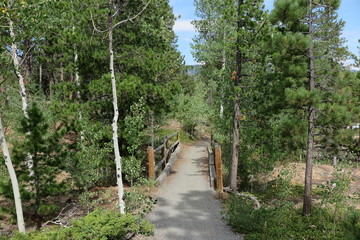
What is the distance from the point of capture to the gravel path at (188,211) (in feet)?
24.1

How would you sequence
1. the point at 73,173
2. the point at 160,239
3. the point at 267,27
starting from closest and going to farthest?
the point at 160,239
the point at 73,173
the point at 267,27

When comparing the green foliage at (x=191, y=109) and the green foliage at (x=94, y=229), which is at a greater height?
the green foliage at (x=191, y=109)

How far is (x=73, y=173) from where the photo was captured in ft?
28.9

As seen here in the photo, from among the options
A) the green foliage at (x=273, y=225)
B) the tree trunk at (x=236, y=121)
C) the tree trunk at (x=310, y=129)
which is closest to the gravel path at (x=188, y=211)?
the green foliage at (x=273, y=225)

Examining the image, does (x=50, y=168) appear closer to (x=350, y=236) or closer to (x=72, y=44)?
(x=72, y=44)

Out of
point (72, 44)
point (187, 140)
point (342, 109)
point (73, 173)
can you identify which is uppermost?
point (72, 44)

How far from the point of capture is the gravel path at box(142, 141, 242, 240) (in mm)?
7359

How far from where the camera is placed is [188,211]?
898 centimetres

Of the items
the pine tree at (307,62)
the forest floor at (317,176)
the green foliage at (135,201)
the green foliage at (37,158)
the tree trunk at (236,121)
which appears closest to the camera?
the green foliage at (135,201)

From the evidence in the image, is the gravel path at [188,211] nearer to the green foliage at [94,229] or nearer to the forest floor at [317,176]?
the green foliage at [94,229]

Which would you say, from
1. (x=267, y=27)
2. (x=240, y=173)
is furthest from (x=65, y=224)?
(x=267, y=27)

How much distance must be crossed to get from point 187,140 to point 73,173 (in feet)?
65.9

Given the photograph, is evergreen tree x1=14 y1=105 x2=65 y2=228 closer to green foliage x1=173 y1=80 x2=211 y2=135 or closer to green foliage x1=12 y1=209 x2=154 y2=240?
green foliage x1=12 y1=209 x2=154 y2=240

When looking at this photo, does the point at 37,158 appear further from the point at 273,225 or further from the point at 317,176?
the point at 317,176
